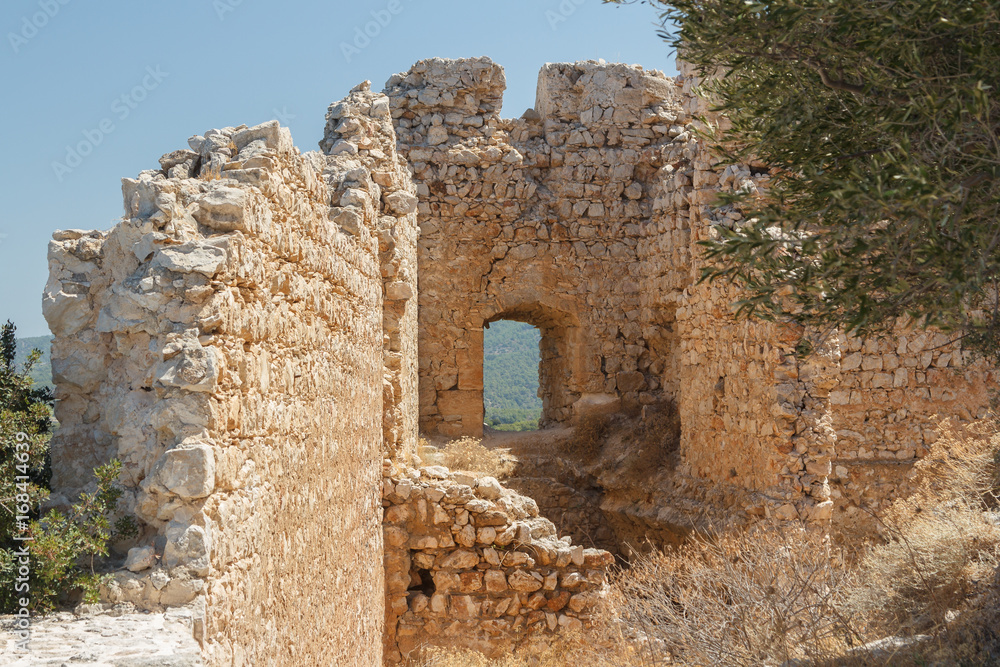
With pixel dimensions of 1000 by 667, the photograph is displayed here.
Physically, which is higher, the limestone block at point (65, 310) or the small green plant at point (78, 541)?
the limestone block at point (65, 310)

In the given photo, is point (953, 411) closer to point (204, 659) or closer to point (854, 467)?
point (854, 467)

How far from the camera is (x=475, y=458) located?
37.0ft

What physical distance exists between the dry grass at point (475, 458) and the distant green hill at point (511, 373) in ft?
81.7

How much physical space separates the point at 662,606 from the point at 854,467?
6424mm

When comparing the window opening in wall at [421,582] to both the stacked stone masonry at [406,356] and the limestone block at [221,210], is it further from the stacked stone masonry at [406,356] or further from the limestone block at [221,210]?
the limestone block at [221,210]

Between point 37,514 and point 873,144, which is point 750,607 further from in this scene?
point 37,514

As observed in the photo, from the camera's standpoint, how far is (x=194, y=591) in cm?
309

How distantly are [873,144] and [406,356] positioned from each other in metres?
5.76

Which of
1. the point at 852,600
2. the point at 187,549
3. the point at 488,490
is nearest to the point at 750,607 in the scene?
the point at 852,600

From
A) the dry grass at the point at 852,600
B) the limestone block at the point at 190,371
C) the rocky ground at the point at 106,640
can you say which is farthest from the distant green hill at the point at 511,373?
the rocky ground at the point at 106,640

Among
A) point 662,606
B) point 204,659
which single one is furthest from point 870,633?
point 204,659

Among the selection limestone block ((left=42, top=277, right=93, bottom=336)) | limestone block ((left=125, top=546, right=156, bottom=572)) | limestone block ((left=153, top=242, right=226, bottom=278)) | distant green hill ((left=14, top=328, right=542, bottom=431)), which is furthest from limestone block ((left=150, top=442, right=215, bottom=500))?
distant green hill ((left=14, top=328, right=542, bottom=431))

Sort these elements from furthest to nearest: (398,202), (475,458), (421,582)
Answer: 1. (475,458)
2. (398,202)
3. (421,582)

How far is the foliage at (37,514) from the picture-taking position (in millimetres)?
2986
